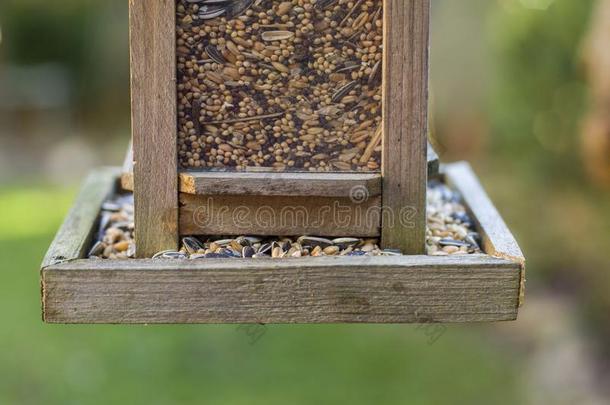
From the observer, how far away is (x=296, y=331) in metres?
5.46

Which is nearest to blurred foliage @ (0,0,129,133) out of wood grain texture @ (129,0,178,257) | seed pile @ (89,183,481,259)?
seed pile @ (89,183,481,259)

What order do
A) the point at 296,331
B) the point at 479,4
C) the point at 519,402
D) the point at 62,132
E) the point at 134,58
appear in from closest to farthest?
the point at 134,58
the point at 519,402
the point at 296,331
the point at 479,4
the point at 62,132

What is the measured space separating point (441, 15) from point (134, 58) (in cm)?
514

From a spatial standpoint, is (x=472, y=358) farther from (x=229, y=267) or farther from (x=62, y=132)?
(x=62, y=132)

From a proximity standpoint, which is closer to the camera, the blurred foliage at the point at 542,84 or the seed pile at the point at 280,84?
the seed pile at the point at 280,84

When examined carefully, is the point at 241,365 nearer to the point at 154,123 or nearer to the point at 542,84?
the point at 542,84

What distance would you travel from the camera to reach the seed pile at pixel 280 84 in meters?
1.84

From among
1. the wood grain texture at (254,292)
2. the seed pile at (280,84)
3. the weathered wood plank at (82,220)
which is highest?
the seed pile at (280,84)

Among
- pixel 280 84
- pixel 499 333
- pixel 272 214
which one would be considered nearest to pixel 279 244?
pixel 272 214

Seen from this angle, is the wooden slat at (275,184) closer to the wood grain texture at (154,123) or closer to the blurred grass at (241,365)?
the wood grain texture at (154,123)

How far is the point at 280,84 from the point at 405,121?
0.85ft

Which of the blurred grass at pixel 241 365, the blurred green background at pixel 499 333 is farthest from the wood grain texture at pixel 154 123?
the blurred grass at pixel 241 365

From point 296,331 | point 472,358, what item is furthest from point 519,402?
point 296,331

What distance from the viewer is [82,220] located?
6.81ft
